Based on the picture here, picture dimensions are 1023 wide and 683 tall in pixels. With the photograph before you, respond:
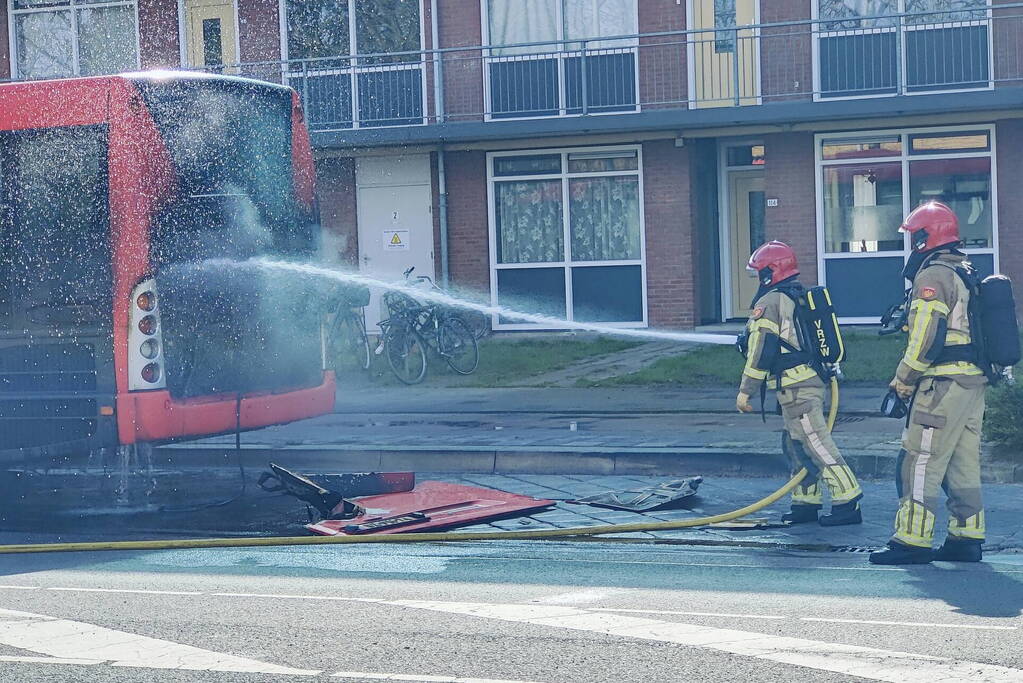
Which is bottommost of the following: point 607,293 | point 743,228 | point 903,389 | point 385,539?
point 385,539

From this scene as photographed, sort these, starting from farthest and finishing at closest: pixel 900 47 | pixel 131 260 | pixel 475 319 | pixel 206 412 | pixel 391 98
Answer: pixel 391 98 → pixel 475 319 → pixel 900 47 → pixel 206 412 → pixel 131 260

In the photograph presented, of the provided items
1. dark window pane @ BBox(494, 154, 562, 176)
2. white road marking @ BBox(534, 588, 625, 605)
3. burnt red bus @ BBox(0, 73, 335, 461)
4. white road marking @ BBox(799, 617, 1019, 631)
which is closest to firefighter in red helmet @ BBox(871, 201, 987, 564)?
white road marking @ BBox(799, 617, 1019, 631)

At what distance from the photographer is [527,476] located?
11188 millimetres

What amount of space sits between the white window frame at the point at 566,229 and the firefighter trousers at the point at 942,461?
44.8 feet

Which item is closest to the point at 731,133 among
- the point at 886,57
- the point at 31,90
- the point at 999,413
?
the point at 886,57

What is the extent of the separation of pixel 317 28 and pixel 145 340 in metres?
13.7

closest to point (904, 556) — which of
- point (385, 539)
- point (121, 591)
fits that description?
point (385, 539)

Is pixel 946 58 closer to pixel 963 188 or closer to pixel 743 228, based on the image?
pixel 963 188

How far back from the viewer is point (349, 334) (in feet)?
63.0

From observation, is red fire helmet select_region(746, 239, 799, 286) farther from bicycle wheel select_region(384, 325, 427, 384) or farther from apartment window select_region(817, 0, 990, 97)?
apartment window select_region(817, 0, 990, 97)

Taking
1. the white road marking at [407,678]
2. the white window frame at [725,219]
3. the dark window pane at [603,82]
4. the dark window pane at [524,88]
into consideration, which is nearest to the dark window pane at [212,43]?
the dark window pane at [524,88]

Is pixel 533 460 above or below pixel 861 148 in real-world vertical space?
below

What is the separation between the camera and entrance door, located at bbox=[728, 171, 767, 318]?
22.0m

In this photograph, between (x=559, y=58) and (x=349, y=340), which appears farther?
(x=559, y=58)
